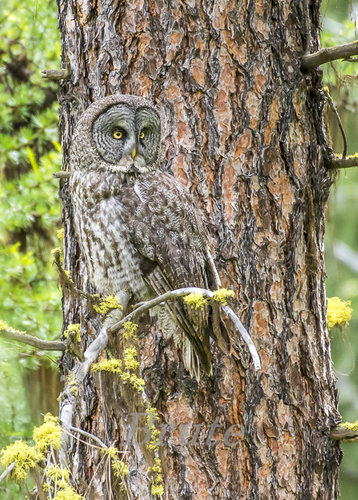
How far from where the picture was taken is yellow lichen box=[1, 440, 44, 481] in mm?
1423

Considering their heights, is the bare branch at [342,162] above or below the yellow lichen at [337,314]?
above

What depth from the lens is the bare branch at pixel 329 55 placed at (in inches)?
94.2

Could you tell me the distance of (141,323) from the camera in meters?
2.43

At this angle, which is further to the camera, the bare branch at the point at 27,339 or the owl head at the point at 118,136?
the owl head at the point at 118,136

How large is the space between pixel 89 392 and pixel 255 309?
0.65m

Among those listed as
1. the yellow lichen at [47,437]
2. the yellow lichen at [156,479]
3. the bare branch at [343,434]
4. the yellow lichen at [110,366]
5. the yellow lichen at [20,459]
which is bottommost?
the yellow lichen at [156,479]

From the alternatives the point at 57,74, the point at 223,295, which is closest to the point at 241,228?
the point at 223,295

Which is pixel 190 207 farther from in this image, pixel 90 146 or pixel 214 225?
pixel 90 146

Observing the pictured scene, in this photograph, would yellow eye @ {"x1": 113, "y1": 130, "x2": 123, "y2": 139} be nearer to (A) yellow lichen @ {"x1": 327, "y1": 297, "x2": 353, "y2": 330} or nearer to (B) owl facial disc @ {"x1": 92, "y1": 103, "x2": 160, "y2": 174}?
(B) owl facial disc @ {"x1": 92, "y1": 103, "x2": 160, "y2": 174}

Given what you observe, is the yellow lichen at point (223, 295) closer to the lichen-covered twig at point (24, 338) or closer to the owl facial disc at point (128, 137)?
the lichen-covered twig at point (24, 338)

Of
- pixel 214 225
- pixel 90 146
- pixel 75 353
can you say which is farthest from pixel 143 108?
pixel 75 353

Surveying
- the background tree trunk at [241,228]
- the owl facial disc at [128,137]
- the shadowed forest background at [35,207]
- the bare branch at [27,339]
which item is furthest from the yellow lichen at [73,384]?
the shadowed forest background at [35,207]

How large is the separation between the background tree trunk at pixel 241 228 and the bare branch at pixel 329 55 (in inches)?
1.5

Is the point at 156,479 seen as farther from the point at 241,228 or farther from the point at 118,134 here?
the point at 118,134
